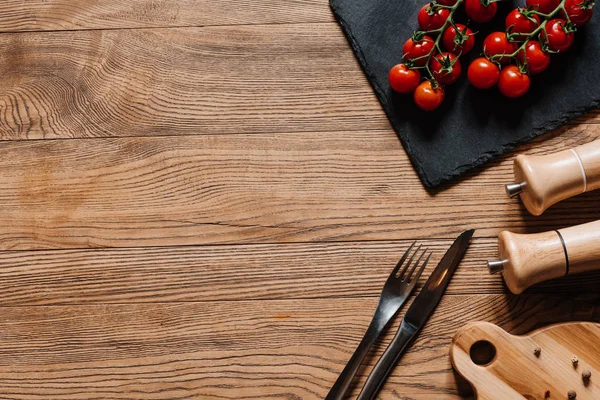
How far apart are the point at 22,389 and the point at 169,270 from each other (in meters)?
0.32

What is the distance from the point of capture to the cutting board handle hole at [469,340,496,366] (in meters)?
1.01

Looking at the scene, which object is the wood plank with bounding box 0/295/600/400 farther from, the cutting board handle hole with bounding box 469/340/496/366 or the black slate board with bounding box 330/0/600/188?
the black slate board with bounding box 330/0/600/188

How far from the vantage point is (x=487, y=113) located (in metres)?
1.06

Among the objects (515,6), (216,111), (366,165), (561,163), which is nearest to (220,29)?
(216,111)

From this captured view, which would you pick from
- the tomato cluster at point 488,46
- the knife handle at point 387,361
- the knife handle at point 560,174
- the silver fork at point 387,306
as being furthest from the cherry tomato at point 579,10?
the knife handle at point 387,361

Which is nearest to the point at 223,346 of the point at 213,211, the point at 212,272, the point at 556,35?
the point at 212,272

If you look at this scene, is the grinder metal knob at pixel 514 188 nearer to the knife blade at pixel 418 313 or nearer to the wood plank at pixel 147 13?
the knife blade at pixel 418 313

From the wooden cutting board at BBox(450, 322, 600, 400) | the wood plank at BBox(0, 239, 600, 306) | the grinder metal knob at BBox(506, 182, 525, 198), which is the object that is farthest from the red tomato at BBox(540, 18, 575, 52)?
the wooden cutting board at BBox(450, 322, 600, 400)

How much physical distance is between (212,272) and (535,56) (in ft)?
2.14

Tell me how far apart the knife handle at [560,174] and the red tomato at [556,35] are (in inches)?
7.2

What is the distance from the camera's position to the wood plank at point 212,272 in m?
1.05

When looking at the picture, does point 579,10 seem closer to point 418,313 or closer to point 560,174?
point 560,174

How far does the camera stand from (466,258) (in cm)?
104

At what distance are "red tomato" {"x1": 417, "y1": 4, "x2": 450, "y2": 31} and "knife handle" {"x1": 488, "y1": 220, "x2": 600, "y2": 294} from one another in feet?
1.27
